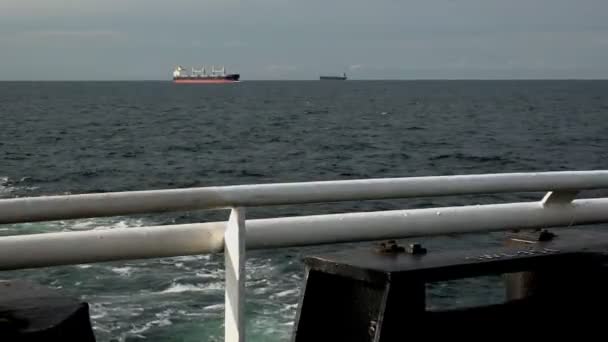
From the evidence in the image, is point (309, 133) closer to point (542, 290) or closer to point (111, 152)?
point (111, 152)

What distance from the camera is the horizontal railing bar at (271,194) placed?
300 cm

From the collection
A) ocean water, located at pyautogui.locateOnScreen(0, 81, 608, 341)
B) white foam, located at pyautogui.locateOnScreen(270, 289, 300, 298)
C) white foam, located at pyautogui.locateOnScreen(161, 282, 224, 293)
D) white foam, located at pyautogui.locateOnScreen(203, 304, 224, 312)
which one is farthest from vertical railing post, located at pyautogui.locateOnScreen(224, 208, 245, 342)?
white foam, located at pyautogui.locateOnScreen(161, 282, 224, 293)

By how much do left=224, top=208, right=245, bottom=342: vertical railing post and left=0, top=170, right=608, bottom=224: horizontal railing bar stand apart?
0.07 m

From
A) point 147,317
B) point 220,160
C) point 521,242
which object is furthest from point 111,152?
point 521,242

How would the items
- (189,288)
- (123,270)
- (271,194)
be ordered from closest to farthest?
(271,194) < (189,288) < (123,270)

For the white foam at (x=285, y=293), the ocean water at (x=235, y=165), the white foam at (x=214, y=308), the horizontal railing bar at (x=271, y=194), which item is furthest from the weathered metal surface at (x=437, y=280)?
the white foam at (x=285, y=293)

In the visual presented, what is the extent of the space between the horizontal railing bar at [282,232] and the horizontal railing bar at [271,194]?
5.1 inches

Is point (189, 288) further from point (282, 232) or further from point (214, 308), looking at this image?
point (282, 232)

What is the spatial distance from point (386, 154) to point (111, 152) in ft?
48.0

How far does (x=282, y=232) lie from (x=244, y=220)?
17 cm

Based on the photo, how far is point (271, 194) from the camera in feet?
10.9

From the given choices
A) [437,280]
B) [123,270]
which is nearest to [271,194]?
[437,280]

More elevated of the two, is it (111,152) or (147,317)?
(111,152)

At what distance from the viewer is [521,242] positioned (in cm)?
404
